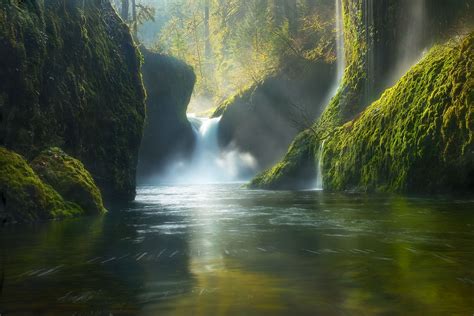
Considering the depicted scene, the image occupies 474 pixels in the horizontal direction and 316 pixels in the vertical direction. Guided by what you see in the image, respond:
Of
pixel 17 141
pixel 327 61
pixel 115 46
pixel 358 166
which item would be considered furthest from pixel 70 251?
pixel 327 61

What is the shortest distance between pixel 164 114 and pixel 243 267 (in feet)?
107

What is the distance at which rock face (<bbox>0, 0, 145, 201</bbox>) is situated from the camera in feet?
36.5

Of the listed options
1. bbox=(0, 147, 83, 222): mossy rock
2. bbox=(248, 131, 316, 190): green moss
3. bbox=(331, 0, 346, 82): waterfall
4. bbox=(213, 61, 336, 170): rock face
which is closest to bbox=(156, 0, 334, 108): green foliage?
bbox=(213, 61, 336, 170): rock face

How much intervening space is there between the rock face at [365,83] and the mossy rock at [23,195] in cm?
1019

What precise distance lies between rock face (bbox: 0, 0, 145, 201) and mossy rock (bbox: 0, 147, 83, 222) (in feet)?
3.18

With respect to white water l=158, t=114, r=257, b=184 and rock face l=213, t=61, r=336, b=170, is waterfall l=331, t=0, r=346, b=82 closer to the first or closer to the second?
rock face l=213, t=61, r=336, b=170

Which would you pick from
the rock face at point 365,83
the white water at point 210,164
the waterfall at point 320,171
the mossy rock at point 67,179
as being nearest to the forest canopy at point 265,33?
the white water at point 210,164

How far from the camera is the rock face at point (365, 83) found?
56.8 ft

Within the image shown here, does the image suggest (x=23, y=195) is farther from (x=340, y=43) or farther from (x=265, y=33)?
(x=265, y=33)

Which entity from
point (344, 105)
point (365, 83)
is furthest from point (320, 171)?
point (365, 83)

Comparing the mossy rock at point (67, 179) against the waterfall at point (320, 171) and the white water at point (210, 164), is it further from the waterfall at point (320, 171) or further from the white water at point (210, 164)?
the white water at point (210, 164)

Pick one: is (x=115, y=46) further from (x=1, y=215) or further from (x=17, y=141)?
(x=1, y=215)

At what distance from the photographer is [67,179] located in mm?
11406

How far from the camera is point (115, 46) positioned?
17016 millimetres
